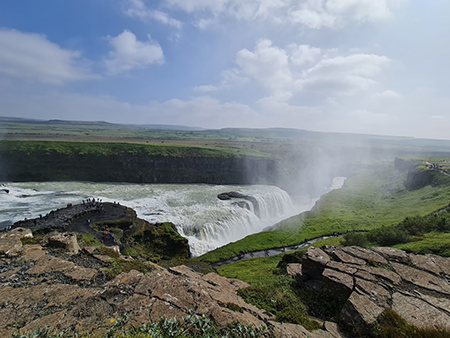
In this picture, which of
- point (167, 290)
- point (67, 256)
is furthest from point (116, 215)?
point (167, 290)

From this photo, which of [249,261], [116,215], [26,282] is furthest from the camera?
[116,215]

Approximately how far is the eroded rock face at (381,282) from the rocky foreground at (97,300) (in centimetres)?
154

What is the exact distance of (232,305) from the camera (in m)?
7.28

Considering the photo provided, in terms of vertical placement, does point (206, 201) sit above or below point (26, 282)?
below

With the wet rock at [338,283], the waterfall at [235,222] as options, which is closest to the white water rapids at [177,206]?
the waterfall at [235,222]

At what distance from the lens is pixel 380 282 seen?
8.63 metres

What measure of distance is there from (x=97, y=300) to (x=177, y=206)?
3489cm

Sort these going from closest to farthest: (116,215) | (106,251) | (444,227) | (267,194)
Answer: (106,251), (444,227), (116,215), (267,194)

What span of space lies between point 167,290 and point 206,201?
38722 mm

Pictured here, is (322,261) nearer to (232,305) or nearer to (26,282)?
(232,305)

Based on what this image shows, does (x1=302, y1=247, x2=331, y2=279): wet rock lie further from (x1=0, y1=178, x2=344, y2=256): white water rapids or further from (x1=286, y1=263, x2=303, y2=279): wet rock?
(x1=0, y1=178, x2=344, y2=256): white water rapids

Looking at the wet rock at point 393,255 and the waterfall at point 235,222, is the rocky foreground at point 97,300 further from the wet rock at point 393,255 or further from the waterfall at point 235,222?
the waterfall at point 235,222

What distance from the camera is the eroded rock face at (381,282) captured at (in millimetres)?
7141

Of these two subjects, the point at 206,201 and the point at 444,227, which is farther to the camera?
the point at 206,201
